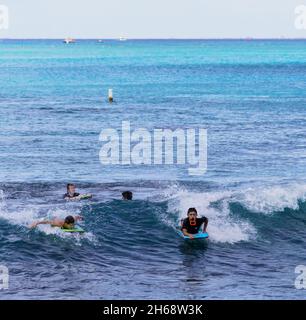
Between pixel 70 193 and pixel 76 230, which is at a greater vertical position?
pixel 70 193

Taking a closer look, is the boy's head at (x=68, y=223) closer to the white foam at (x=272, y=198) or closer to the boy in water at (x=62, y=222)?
the boy in water at (x=62, y=222)

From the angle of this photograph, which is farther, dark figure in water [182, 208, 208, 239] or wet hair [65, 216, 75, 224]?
wet hair [65, 216, 75, 224]

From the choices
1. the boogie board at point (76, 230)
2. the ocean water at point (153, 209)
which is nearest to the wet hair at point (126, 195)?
the ocean water at point (153, 209)

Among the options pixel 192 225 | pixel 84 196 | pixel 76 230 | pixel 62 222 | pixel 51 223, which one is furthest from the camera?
pixel 84 196

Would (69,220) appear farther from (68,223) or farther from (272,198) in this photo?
A: (272,198)

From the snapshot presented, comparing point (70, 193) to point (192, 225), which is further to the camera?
point (70, 193)

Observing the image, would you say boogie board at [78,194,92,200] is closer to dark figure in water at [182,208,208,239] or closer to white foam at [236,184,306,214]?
white foam at [236,184,306,214]

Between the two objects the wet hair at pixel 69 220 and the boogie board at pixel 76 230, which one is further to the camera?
the boogie board at pixel 76 230

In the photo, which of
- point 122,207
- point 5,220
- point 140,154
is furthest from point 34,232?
point 140,154

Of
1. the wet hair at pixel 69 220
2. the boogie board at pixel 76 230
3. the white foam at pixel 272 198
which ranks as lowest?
the boogie board at pixel 76 230

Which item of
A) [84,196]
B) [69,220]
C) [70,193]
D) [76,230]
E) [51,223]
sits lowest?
[76,230]

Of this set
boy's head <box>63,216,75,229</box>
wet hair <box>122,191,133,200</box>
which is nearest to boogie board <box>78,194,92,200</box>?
wet hair <box>122,191,133,200</box>

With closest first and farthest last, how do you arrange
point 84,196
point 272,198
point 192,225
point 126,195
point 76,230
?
point 192,225, point 76,230, point 126,195, point 84,196, point 272,198

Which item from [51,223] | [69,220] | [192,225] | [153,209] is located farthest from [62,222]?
[153,209]
